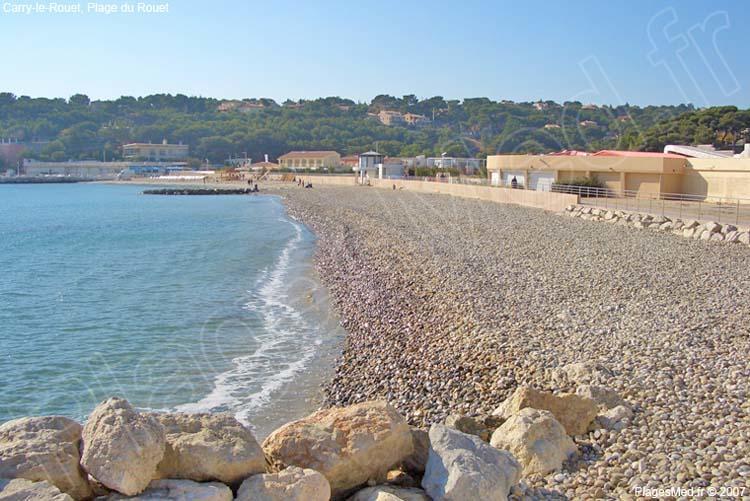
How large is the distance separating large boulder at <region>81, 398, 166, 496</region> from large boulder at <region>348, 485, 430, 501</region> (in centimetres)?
154

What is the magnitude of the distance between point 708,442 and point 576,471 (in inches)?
47.9

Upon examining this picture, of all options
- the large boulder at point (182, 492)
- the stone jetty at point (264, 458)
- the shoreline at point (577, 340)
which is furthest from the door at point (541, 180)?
the large boulder at point (182, 492)

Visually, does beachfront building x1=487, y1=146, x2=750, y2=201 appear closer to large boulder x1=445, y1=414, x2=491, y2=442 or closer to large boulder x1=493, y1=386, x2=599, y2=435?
large boulder x1=493, y1=386, x2=599, y2=435

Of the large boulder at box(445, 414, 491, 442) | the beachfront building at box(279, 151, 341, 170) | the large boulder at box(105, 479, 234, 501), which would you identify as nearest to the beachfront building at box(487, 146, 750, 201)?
the large boulder at box(445, 414, 491, 442)

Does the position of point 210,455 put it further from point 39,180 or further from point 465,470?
point 39,180

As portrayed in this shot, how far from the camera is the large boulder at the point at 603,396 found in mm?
6910

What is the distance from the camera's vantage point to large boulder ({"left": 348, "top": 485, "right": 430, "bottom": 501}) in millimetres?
4968

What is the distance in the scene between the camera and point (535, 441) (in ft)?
19.4

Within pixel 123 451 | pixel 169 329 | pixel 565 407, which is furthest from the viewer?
pixel 169 329

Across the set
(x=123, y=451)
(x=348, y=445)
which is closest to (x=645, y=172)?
(x=348, y=445)

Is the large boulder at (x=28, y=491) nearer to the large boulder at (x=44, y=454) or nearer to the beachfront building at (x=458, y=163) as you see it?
the large boulder at (x=44, y=454)

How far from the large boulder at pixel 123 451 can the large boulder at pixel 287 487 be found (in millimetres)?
685

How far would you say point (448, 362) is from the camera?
9.89m

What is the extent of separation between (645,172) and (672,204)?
651cm
